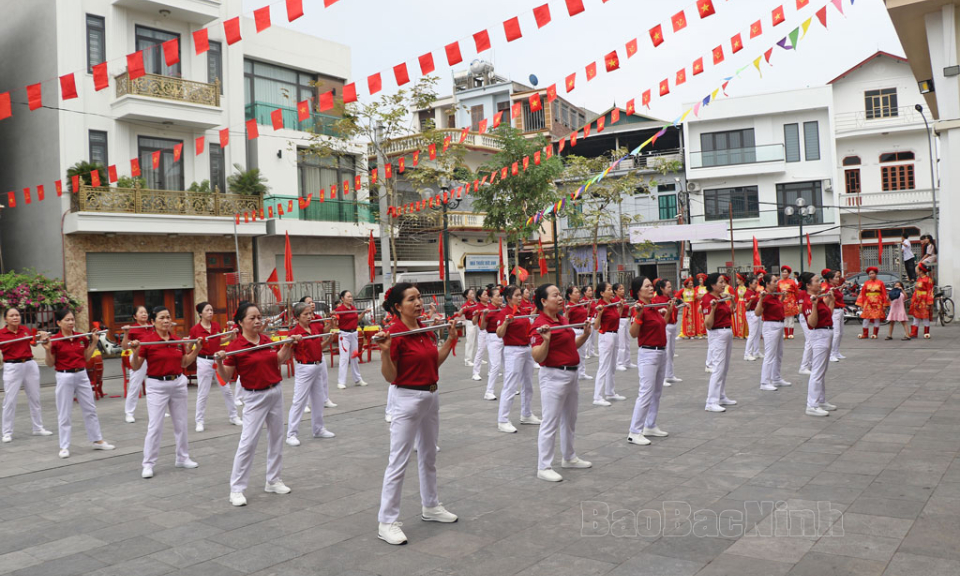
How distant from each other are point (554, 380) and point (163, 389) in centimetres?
445

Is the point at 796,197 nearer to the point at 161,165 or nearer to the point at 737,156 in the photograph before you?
the point at 737,156

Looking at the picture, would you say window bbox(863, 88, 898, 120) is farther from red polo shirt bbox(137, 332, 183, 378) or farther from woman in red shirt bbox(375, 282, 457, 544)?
red polo shirt bbox(137, 332, 183, 378)

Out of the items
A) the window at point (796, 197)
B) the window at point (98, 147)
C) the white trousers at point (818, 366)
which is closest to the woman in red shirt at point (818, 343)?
the white trousers at point (818, 366)

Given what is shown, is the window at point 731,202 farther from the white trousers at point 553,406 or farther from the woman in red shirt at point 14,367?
the woman in red shirt at point 14,367

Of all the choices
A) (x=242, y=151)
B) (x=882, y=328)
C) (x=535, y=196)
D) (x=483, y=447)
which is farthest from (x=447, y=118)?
(x=483, y=447)

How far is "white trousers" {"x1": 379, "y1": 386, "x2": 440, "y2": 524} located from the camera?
543cm

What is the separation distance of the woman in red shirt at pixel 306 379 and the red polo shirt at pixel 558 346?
3.26 metres

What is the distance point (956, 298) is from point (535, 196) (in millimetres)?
14452

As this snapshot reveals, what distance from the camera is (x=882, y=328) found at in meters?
21.2

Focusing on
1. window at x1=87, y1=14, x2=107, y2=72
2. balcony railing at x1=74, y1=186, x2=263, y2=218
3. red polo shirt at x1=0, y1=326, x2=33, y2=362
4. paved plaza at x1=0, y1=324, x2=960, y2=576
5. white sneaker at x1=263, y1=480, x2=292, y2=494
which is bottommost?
paved plaza at x1=0, y1=324, x2=960, y2=576

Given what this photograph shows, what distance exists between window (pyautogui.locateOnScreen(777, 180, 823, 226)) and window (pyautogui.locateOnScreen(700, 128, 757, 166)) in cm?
231

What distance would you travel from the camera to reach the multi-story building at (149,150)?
67.8 ft

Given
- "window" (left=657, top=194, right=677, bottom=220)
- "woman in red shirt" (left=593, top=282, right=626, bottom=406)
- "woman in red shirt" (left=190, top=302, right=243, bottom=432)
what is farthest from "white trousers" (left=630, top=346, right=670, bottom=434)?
"window" (left=657, top=194, right=677, bottom=220)

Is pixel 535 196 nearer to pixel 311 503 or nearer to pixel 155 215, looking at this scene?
pixel 155 215
